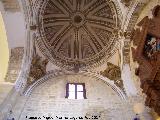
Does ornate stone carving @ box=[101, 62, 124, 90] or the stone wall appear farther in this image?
ornate stone carving @ box=[101, 62, 124, 90]

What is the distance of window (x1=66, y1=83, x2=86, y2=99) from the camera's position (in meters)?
11.3

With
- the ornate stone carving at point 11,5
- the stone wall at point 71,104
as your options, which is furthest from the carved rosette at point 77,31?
the stone wall at point 71,104

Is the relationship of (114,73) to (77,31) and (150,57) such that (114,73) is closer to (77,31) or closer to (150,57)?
(150,57)

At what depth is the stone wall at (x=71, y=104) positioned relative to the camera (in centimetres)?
1030

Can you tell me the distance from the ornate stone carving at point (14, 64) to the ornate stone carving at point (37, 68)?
587 millimetres

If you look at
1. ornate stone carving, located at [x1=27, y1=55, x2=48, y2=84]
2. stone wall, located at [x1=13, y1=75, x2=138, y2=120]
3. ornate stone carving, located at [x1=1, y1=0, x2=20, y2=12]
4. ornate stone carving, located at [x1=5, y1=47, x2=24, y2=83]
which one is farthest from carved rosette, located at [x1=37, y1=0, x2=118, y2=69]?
stone wall, located at [x1=13, y1=75, x2=138, y2=120]

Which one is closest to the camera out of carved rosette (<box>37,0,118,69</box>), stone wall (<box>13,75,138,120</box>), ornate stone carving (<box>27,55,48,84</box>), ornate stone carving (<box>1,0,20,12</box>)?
stone wall (<box>13,75,138,120</box>)

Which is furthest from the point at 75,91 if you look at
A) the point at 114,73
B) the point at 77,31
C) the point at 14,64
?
the point at 77,31

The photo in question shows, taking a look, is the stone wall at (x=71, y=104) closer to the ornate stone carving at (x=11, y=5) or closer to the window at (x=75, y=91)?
the window at (x=75, y=91)

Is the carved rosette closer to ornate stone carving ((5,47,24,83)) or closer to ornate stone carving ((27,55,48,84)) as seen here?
ornate stone carving ((27,55,48,84))

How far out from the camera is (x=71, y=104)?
10.8 meters

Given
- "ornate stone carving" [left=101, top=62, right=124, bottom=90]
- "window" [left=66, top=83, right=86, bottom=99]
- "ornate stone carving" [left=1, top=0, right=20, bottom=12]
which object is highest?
"ornate stone carving" [left=1, top=0, right=20, bottom=12]

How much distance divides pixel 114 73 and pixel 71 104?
228 centimetres

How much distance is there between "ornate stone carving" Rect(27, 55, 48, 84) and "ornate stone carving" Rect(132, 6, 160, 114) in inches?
138
